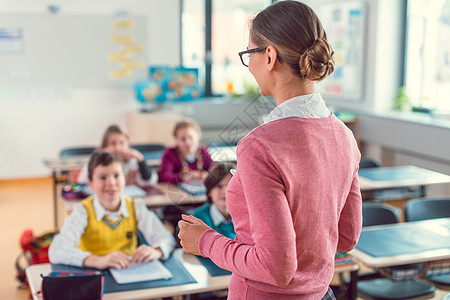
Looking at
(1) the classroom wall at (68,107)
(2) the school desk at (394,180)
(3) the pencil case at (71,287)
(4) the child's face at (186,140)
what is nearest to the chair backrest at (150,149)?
(4) the child's face at (186,140)

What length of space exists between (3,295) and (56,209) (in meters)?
1.12

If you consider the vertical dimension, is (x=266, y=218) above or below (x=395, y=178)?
above

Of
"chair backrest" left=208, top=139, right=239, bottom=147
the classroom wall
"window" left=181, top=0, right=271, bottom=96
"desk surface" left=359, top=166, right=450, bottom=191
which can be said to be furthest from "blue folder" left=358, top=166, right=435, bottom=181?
the classroom wall

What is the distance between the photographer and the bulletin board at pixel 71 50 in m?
6.50

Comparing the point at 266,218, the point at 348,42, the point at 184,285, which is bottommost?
the point at 184,285

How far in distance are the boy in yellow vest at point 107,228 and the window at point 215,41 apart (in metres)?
4.80

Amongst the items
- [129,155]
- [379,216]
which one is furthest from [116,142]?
[379,216]

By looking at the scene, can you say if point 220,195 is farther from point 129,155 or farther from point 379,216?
point 129,155

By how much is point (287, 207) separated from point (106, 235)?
1660 mm

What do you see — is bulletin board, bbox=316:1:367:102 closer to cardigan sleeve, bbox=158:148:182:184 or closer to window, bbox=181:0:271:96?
window, bbox=181:0:271:96

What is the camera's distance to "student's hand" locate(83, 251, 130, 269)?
85.8 inches

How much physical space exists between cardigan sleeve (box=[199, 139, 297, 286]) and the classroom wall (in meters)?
6.18

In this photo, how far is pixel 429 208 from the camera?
10.5 feet

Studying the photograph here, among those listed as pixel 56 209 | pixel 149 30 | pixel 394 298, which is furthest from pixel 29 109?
pixel 394 298
